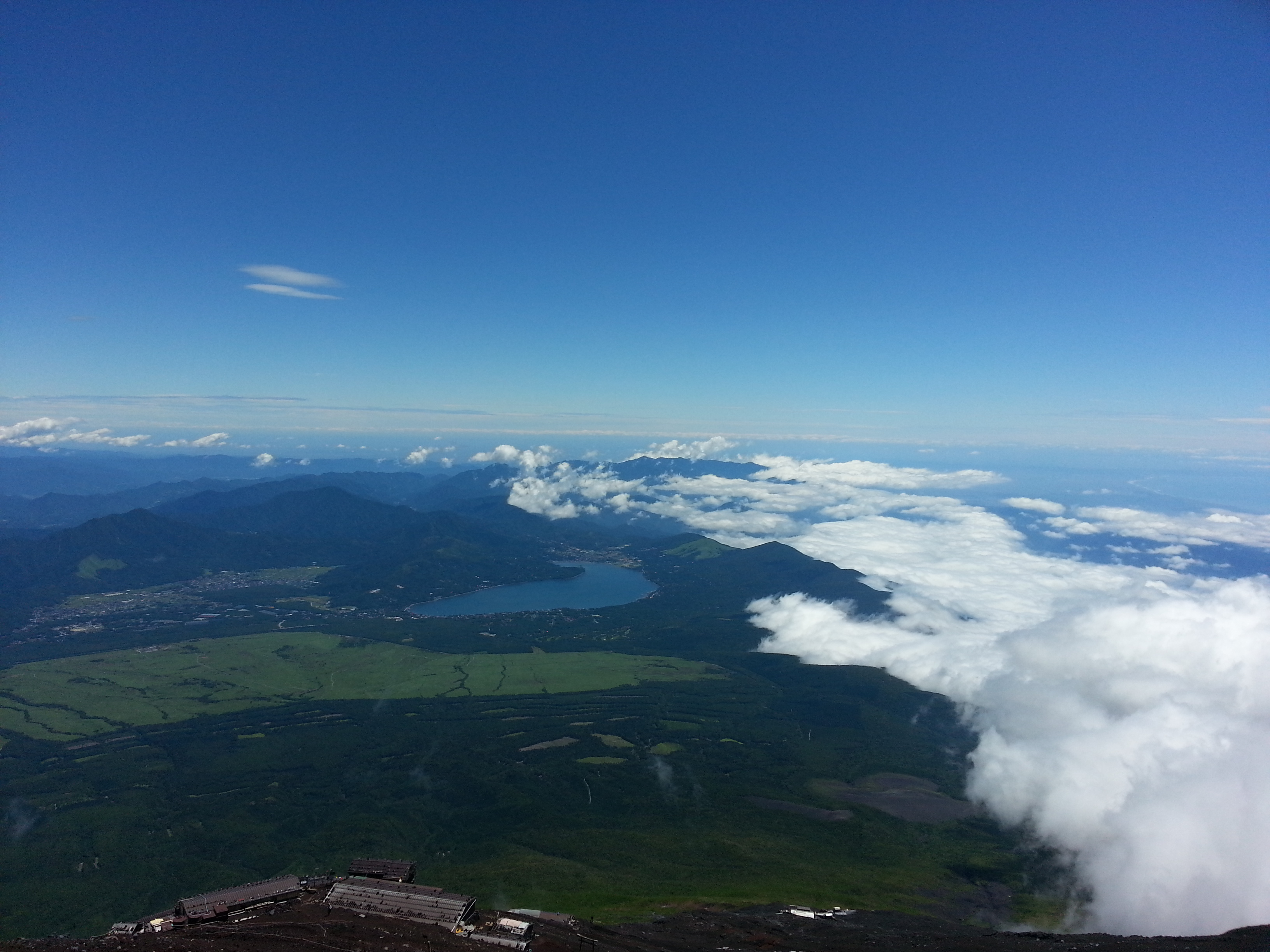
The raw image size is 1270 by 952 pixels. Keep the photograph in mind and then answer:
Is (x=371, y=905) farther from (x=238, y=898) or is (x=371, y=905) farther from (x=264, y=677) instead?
(x=264, y=677)

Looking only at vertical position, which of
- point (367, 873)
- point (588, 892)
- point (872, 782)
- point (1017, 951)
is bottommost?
point (872, 782)

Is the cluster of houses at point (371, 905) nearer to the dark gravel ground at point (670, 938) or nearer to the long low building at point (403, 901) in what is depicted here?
the long low building at point (403, 901)

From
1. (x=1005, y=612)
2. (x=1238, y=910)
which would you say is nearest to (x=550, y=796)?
(x=1238, y=910)

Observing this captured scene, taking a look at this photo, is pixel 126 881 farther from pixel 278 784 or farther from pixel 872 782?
pixel 872 782

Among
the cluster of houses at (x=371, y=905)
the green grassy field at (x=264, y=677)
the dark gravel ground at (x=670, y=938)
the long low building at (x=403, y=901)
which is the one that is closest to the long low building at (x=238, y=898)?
Result: the cluster of houses at (x=371, y=905)

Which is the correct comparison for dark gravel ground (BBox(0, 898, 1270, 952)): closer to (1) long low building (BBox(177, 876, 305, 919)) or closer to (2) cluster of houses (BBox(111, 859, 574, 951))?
(2) cluster of houses (BBox(111, 859, 574, 951))

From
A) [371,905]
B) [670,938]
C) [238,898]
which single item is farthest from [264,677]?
[670,938]

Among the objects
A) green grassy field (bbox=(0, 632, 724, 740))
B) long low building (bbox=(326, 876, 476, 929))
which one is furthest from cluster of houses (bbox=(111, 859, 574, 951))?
green grassy field (bbox=(0, 632, 724, 740))
